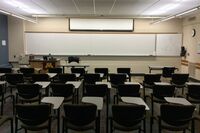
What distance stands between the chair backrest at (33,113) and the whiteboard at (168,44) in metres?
9.84

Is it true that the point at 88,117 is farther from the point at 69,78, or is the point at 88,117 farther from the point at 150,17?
the point at 150,17

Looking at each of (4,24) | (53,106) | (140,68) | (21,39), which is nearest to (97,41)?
(140,68)

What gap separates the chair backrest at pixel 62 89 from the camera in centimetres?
501

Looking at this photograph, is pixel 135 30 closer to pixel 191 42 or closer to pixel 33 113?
pixel 191 42

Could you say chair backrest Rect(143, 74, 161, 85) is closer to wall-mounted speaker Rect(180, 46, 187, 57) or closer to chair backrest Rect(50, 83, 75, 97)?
chair backrest Rect(50, 83, 75, 97)

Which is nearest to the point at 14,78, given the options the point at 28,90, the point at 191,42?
the point at 28,90

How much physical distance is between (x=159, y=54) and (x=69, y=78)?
7.00m

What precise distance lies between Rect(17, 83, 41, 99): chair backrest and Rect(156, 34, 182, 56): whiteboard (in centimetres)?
859

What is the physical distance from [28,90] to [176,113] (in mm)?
3081

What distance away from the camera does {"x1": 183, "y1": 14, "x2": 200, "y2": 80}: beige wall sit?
10.4 m

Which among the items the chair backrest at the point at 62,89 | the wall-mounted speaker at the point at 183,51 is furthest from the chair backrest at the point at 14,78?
the wall-mounted speaker at the point at 183,51

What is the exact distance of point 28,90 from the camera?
198 inches

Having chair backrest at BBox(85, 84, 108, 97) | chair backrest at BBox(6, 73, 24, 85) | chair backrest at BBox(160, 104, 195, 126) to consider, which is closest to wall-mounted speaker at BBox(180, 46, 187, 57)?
chair backrest at BBox(85, 84, 108, 97)

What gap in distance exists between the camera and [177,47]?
40.4 ft
